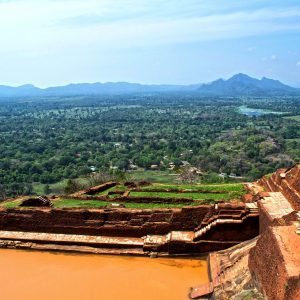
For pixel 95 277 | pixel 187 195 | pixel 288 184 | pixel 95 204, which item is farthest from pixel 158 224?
pixel 288 184

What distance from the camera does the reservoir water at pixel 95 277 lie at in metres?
14.0

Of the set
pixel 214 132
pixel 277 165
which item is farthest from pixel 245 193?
pixel 214 132

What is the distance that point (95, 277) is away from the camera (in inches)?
598

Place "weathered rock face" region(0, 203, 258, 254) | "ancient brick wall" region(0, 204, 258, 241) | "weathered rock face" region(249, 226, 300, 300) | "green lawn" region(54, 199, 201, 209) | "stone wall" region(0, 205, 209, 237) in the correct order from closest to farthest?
"weathered rock face" region(249, 226, 300, 300), "weathered rock face" region(0, 203, 258, 254), "ancient brick wall" region(0, 204, 258, 241), "stone wall" region(0, 205, 209, 237), "green lawn" region(54, 199, 201, 209)

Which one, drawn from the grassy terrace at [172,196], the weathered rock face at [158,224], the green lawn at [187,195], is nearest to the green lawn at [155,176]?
the grassy terrace at [172,196]

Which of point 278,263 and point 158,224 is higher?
point 278,263

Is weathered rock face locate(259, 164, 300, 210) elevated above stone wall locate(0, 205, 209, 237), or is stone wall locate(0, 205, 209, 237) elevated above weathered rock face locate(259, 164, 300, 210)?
weathered rock face locate(259, 164, 300, 210)

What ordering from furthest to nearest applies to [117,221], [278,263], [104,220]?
[104,220] < [117,221] < [278,263]

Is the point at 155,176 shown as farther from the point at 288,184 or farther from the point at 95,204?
the point at 288,184

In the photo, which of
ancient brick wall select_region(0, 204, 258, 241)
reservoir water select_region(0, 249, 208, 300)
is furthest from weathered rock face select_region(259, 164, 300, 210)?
reservoir water select_region(0, 249, 208, 300)

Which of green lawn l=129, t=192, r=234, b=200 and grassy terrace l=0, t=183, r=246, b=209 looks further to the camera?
green lawn l=129, t=192, r=234, b=200

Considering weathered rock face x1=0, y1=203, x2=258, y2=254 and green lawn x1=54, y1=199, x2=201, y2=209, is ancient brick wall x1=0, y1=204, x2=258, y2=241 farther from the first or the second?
green lawn x1=54, y1=199, x2=201, y2=209

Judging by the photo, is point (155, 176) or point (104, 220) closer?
point (104, 220)

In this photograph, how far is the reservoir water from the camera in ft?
45.9
